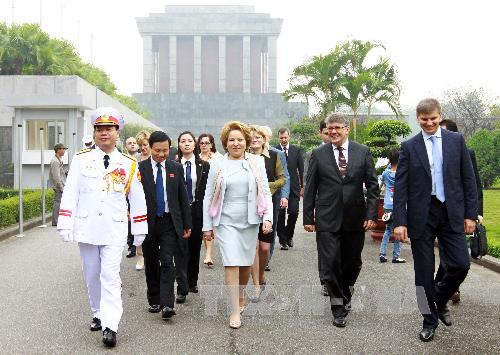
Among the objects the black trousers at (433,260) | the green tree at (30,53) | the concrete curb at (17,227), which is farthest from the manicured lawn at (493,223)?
the green tree at (30,53)

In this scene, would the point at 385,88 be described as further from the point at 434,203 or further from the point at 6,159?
the point at 434,203

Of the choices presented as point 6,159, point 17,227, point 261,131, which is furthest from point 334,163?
point 6,159

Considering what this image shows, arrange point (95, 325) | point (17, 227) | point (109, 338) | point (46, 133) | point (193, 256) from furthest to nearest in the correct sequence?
1. point (46, 133)
2. point (17, 227)
3. point (193, 256)
4. point (95, 325)
5. point (109, 338)

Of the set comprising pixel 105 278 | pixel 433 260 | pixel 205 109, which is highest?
pixel 205 109

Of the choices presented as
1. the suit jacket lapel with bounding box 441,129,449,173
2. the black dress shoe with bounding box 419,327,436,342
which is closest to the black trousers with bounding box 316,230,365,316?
the black dress shoe with bounding box 419,327,436,342

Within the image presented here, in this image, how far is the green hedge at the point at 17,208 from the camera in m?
13.7

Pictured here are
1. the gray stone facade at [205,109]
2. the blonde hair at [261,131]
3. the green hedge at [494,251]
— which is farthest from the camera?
the gray stone facade at [205,109]

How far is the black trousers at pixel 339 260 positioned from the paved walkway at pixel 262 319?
265 millimetres

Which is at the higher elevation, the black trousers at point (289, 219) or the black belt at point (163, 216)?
the black belt at point (163, 216)

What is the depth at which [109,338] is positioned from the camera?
16.3 ft

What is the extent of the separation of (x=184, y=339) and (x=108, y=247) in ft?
3.13

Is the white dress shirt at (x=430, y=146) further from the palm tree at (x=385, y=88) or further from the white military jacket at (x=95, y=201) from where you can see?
the palm tree at (x=385, y=88)

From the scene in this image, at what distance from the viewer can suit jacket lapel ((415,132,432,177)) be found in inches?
210

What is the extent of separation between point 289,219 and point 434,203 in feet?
18.7
